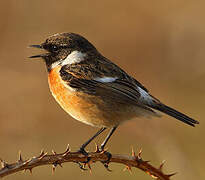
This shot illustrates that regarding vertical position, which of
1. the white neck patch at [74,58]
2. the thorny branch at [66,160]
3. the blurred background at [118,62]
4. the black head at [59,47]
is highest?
the blurred background at [118,62]

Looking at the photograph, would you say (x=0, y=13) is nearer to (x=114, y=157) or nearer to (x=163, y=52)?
(x=163, y=52)

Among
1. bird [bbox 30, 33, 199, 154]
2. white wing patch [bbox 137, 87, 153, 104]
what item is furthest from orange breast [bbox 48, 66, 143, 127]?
white wing patch [bbox 137, 87, 153, 104]

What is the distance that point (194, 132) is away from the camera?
9539 millimetres

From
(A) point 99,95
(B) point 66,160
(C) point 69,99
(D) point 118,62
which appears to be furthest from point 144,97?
(D) point 118,62

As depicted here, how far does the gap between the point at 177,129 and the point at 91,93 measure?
480cm

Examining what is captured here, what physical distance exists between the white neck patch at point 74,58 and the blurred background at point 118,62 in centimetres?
194

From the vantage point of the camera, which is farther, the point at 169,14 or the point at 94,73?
the point at 169,14

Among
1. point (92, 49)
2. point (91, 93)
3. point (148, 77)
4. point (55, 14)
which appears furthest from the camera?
point (148, 77)

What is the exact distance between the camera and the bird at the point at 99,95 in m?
5.08

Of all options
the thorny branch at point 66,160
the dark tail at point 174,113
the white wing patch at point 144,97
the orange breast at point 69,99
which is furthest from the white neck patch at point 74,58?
the thorny branch at point 66,160

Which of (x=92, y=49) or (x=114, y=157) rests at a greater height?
(x=92, y=49)

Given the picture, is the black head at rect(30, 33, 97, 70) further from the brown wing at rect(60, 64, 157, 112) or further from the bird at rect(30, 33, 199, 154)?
the brown wing at rect(60, 64, 157, 112)

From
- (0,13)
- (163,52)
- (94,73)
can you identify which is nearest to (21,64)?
(0,13)

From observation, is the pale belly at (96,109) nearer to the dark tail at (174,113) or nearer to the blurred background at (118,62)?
the dark tail at (174,113)
